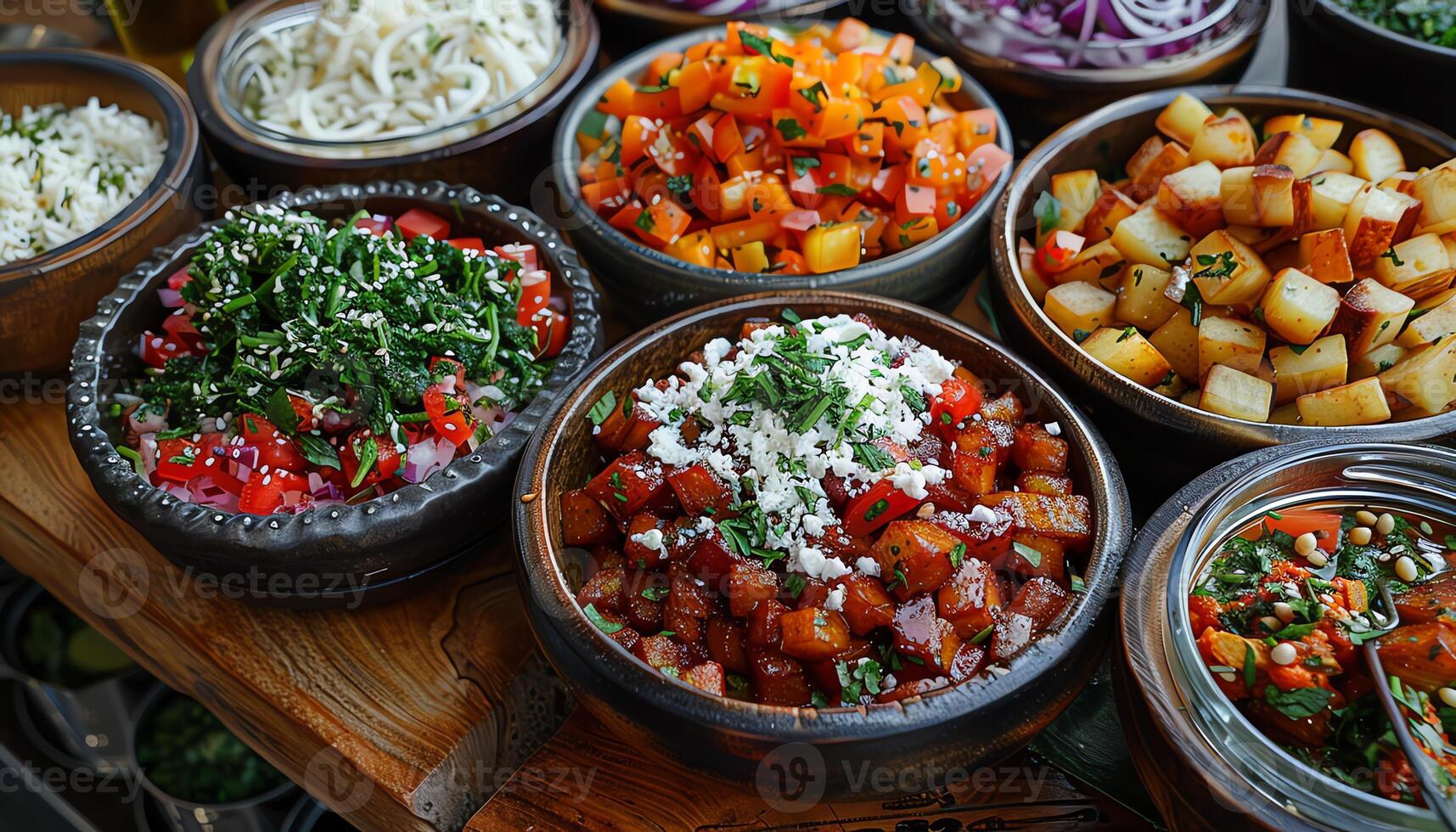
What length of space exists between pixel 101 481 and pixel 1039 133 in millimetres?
1933

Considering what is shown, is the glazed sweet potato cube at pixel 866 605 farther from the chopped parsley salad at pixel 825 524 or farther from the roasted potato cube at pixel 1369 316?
the roasted potato cube at pixel 1369 316

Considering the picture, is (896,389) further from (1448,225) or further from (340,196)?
(340,196)

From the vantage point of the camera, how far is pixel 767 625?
1281 mm

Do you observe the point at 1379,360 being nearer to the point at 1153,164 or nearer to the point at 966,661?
the point at 1153,164

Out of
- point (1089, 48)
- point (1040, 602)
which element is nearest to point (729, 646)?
point (1040, 602)

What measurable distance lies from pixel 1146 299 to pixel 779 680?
2.87 ft

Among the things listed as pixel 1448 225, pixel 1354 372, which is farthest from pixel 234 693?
pixel 1448 225

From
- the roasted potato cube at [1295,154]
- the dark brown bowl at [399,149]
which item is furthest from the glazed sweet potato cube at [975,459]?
the dark brown bowl at [399,149]

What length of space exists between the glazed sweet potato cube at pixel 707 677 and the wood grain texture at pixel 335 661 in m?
0.48

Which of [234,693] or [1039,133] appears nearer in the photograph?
[234,693]

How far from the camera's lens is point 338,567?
4.96 ft

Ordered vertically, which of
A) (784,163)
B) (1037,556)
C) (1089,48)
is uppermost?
(1089,48)

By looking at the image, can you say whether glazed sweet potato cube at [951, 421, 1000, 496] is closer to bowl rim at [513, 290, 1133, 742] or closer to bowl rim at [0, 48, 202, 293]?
bowl rim at [513, 290, 1133, 742]

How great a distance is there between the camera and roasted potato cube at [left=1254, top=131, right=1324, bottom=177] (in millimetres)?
1707
